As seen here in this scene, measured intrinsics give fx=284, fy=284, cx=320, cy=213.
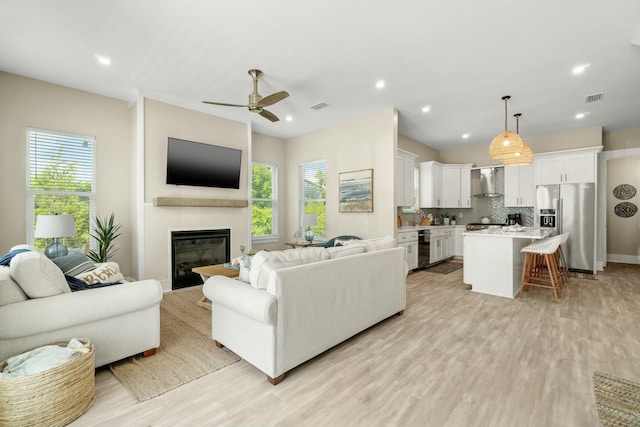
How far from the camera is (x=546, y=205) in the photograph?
229 inches

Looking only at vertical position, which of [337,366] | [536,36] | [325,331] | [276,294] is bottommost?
[337,366]

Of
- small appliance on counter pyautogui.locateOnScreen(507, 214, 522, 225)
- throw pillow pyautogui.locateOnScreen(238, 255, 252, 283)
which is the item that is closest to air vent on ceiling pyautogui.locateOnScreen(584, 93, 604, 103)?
small appliance on counter pyautogui.locateOnScreen(507, 214, 522, 225)

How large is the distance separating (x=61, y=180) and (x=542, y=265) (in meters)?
7.71

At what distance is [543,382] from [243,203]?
458cm

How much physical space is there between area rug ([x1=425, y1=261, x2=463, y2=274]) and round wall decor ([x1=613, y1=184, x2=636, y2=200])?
370 cm

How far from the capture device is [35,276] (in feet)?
6.34

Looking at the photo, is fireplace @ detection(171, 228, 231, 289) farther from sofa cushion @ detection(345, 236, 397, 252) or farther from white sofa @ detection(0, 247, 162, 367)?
sofa cushion @ detection(345, 236, 397, 252)

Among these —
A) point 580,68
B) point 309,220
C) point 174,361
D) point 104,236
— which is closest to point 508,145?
point 580,68

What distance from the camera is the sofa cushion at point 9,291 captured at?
1826 mm

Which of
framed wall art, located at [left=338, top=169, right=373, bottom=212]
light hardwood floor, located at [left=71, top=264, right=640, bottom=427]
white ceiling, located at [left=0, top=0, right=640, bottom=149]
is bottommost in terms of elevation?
light hardwood floor, located at [left=71, top=264, right=640, bottom=427]

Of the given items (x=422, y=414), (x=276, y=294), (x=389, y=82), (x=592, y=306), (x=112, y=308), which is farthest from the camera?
(x=389, y=82)

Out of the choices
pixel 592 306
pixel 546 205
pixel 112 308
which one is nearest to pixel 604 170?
pixel 546 205

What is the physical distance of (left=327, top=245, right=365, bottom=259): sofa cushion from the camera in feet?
8.45

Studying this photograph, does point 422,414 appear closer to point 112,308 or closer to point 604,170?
point 112,308
